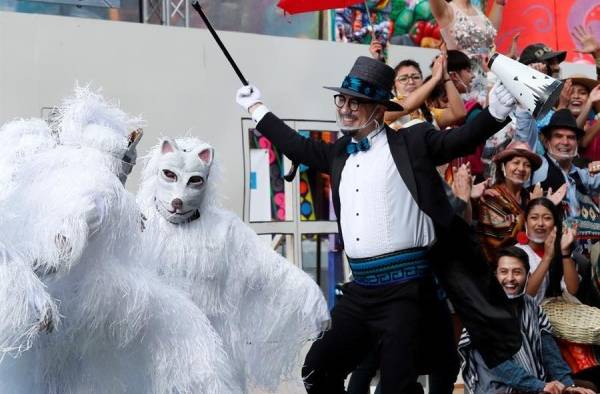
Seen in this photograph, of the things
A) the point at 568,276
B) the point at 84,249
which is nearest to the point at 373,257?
the point at 84,249

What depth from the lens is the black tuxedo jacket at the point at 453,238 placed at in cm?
465

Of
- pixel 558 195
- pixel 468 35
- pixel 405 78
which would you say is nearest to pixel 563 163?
pixel 558 195

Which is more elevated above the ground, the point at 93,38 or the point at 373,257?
the point at 93,38

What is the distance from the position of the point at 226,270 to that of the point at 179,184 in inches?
15.4

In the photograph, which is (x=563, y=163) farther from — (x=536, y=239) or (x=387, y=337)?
(x=387, y=337)

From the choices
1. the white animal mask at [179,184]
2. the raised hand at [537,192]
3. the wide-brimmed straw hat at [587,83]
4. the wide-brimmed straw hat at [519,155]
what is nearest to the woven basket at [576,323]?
the raised hand at [537,192]

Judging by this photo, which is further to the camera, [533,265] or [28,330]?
[533,265]

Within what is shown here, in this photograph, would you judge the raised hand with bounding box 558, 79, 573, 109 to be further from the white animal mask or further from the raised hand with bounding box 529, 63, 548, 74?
the white animal mask

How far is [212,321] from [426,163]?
3.58 feet

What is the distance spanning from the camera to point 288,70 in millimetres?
6898

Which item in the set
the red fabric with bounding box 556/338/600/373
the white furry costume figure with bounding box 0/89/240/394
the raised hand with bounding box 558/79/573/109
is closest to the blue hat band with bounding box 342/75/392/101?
the white furry costume figure with bounding box 0/89/240/394

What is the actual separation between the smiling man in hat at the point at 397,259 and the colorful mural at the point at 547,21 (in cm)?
436

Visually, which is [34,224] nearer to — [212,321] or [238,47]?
[212,321]

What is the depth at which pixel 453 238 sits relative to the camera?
4742 mm
